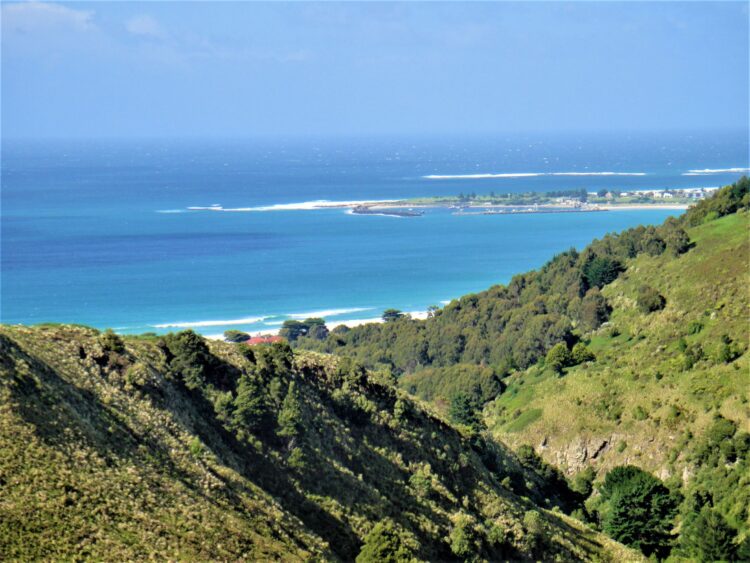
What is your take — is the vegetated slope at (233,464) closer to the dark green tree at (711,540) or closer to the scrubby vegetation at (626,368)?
the dark green tree at (711,540)

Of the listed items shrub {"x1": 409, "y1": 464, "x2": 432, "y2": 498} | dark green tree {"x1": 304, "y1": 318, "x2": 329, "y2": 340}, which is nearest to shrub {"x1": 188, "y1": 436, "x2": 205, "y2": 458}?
shrub {"x1": 409, "y1": 464, "x2": 432, "y2": 498}

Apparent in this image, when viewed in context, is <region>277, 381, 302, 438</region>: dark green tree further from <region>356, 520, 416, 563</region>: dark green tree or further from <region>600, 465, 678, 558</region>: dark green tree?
<region>600, 465, 678, 558</region>: dark green tree

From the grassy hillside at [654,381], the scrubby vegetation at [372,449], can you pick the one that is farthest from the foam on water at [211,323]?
the grassy hillside at [654,381]

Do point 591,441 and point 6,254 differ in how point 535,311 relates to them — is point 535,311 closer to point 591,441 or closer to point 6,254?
point 591,441

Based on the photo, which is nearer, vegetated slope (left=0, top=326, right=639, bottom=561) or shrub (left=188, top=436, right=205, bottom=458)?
vegetated slope (left=0, top=326, right=639, bottom=561)

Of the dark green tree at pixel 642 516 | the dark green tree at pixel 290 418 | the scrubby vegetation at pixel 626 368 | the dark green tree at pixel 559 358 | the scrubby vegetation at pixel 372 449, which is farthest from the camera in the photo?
the dark green tree at pixel 559 358
